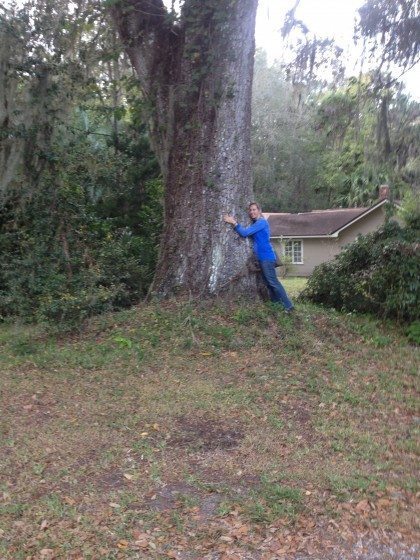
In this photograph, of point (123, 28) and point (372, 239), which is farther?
point (372, 239)

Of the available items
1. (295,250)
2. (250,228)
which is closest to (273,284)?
(250,228)

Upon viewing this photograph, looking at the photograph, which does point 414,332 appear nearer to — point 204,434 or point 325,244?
point 204,434

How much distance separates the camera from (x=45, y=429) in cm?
634

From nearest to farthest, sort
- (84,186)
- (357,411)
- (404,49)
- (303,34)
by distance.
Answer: (357,411) → (303,34) → (404,49) → (84,186)

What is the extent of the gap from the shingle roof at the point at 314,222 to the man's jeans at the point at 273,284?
1027 inches

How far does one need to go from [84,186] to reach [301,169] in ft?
114

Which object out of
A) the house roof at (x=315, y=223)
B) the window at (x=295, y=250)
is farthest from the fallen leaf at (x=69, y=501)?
the window at (x=295, y=250)

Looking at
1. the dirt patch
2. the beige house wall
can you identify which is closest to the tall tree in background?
the dirt patch

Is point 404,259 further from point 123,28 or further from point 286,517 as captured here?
point 286,517

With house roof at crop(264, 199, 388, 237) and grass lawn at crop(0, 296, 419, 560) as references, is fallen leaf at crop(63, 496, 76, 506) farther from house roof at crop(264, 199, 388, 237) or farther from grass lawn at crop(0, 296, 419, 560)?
house roof at crop(264, 199, 388, 237)

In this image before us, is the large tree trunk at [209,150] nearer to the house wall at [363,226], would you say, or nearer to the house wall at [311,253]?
the house wall at [363,226]

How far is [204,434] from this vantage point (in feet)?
20.5

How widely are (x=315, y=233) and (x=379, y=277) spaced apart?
87.3ft

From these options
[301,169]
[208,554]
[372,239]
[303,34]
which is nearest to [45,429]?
[208,554]
